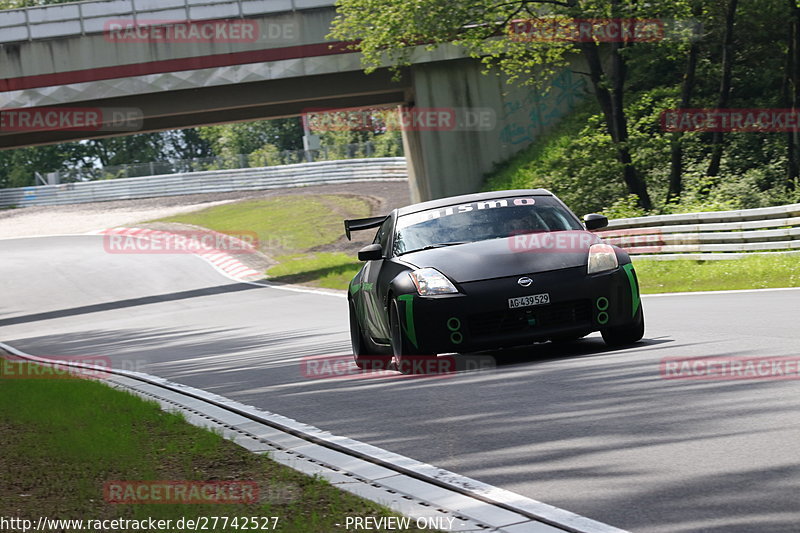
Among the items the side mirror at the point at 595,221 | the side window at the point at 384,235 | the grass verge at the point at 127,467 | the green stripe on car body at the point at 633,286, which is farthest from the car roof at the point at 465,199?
the grass verge at the point at 127,467

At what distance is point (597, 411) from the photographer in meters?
6.99

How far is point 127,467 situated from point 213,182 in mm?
65347

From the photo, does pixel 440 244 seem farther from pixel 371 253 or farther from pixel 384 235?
pixel 384 235

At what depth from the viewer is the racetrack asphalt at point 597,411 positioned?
4898 millimetres

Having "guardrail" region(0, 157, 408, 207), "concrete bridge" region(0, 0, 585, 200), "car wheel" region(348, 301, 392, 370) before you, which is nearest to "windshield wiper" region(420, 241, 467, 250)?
"car wheel" region(348, 301, 392, 370)

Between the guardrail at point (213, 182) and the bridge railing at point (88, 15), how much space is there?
89.7 ft

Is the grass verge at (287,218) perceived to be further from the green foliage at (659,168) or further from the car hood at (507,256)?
the car hood at (507,256)

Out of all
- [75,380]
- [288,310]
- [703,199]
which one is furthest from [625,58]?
[75,380]

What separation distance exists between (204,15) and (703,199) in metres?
16.7

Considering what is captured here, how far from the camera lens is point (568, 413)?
7.02 meters

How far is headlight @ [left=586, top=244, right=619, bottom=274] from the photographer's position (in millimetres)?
9648

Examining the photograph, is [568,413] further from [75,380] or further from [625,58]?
[625,58]

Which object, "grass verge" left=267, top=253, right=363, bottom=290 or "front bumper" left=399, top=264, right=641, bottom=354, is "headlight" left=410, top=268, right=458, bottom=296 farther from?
"grass verge" left=267, top=253, right=363, bottom=290

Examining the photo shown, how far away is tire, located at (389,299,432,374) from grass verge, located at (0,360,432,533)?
2015 millimetres
